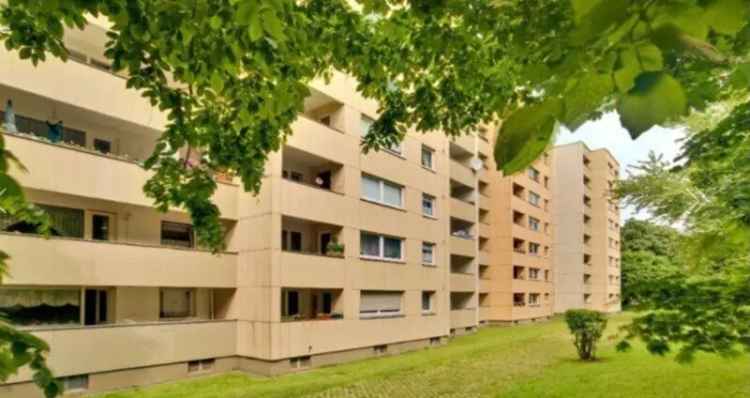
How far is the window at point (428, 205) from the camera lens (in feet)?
78.4

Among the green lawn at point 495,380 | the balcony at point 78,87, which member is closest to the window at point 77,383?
the green lawn at point 495,380

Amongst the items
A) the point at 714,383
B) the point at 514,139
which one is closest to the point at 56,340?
the point at 514,139

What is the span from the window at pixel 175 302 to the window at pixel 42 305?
2.59 m

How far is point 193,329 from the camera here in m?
15.1

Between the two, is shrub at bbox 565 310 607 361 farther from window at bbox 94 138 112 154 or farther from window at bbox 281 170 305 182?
window at bbox 94 138 112 154

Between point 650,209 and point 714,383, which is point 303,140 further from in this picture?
point 650,209

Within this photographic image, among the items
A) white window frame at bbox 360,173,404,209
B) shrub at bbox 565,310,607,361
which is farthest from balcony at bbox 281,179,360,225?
shrub at bbox 565,310,607,361

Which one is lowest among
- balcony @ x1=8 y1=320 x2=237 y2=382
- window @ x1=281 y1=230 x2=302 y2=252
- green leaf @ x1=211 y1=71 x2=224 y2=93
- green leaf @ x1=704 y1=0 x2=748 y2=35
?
balcony @ x1=8 y1=320 x2=237 y2=382

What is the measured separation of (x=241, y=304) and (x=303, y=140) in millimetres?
5689

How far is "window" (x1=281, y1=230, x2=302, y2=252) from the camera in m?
18.8

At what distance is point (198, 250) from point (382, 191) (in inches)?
319

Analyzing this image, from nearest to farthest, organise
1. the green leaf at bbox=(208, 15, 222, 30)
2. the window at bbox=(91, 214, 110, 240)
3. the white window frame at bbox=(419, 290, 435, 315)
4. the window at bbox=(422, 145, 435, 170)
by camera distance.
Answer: the green leaf at bbox=(208, 15, 222, 30) → the window at bbox=(91, 214, 110, 240) → the white window frame at bbox=(419, 290, 435, 315) → the window at bbox=(422, 145, 435, 170)

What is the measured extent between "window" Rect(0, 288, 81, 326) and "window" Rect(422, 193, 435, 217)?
14.6 m

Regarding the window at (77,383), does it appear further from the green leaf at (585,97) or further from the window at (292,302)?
the green leaf at (585,97)
